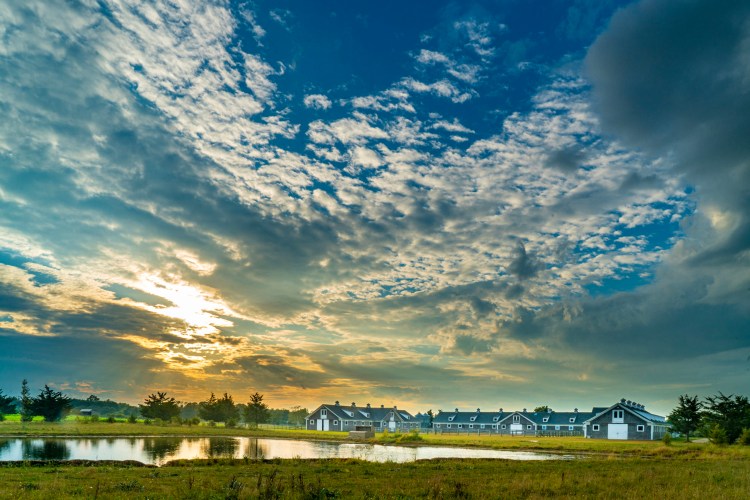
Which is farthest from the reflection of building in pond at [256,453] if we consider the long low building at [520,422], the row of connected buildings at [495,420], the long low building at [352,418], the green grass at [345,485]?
the long low building at [520,422]

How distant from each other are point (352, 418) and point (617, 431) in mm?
63911

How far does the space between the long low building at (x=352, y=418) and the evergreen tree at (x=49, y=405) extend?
58.9 m

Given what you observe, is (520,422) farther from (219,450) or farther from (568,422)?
(219,450)

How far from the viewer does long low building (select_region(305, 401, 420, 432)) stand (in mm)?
127562

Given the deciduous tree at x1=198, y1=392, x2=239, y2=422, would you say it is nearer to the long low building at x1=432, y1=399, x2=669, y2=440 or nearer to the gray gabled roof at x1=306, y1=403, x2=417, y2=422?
the gray gabled roof at x1=306, y1=403, x2=417, y2=422

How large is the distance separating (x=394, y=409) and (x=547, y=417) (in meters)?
43.2

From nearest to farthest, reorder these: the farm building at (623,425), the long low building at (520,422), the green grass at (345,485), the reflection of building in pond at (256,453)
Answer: the green grass at (345,485) → the reflection of building in pond at (256,453) → the farm building at (623,425) → the long low building at (520,422)

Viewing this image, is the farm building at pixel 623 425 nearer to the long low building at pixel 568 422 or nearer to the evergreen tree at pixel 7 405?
the long low building at pixel 568 422

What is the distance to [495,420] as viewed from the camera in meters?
132

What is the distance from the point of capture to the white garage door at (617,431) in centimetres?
9506

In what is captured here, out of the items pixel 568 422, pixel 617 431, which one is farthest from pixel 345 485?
pixel 568 422

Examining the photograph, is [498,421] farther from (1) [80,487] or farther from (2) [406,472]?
(1) [80,487]

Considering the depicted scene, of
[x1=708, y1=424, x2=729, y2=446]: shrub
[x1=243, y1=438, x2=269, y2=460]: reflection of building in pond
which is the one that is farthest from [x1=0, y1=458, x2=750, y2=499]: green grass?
[x1=708, y1=424, x2=729, y2=446]: shrub

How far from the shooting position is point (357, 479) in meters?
24.7
